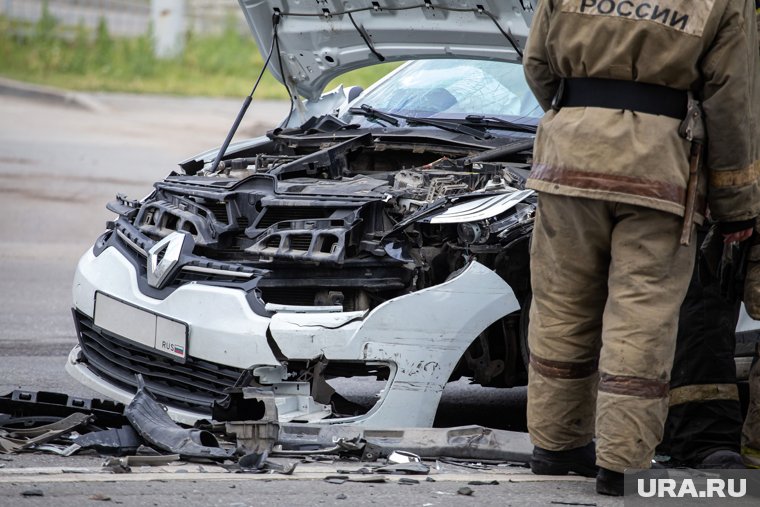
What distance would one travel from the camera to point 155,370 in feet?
17.8

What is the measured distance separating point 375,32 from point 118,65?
17.6m

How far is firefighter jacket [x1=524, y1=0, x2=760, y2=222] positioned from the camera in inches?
167

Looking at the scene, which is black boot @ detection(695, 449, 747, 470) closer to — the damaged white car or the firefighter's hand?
the firefighter's hand

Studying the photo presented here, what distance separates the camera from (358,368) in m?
5.20

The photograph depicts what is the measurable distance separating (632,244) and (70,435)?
2.23 m

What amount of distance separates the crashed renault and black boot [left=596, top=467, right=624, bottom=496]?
2.91ft

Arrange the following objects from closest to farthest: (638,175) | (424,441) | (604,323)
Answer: (638,175), (604,323), (424,441)

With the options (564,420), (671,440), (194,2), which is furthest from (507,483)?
(194,2)

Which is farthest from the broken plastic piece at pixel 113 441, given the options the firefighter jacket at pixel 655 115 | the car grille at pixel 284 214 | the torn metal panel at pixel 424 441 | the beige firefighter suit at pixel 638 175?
the firefighter jacket at pixel 655 115

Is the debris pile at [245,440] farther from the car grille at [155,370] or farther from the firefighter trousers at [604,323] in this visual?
the firefighter trousers at [604,323]

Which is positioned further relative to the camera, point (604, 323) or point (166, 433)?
point (166, 433)

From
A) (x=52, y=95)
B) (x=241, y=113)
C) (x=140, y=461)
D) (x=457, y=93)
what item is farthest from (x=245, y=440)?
(x=52, y=95)

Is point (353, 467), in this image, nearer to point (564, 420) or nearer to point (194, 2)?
point (564, 420)

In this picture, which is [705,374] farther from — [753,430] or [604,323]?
[604,323]
